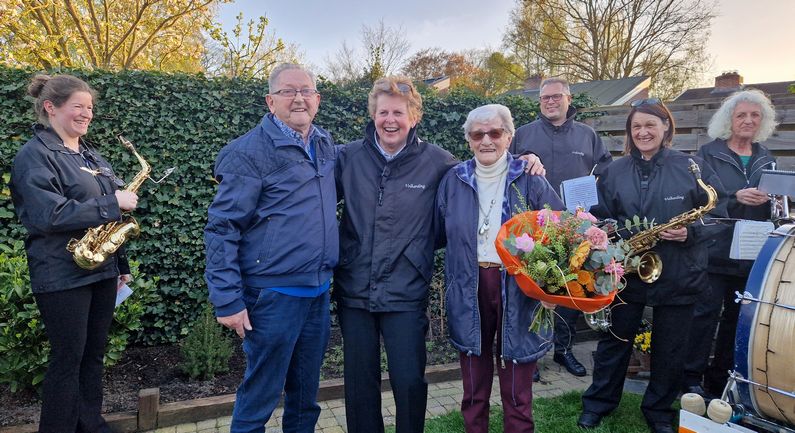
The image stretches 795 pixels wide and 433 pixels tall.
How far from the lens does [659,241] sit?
3012 mm

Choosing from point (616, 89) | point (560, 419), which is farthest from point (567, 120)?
point (616, 89)

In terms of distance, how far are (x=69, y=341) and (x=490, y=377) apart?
2327 mm

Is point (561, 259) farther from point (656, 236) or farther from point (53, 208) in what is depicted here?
point (53, 208)

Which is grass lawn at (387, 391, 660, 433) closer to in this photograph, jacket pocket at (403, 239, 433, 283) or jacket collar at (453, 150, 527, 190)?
jacket pocket at (403, 239, 433, 283)

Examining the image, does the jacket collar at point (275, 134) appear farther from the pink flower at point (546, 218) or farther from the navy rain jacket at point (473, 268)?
the pink flower at point (546, 218)

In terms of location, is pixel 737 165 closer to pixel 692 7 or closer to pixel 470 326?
pixel 470 326

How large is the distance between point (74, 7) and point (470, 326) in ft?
30.8

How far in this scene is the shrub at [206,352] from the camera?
12.6 feet

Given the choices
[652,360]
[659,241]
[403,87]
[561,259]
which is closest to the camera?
[561,259]

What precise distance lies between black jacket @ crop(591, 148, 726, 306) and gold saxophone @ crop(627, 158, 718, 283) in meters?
0.04

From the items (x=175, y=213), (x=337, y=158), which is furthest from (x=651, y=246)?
(x=175, y=213)

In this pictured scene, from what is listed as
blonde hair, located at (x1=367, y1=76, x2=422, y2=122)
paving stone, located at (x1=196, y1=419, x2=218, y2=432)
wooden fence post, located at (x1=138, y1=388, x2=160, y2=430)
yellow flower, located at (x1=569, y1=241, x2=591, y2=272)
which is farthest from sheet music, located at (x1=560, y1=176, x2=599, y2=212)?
wooden fence post, located at (x1=138, y1=388, x2=160, y2=430)

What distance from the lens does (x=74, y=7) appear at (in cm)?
826

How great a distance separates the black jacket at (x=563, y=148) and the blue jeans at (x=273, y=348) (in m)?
2.43
